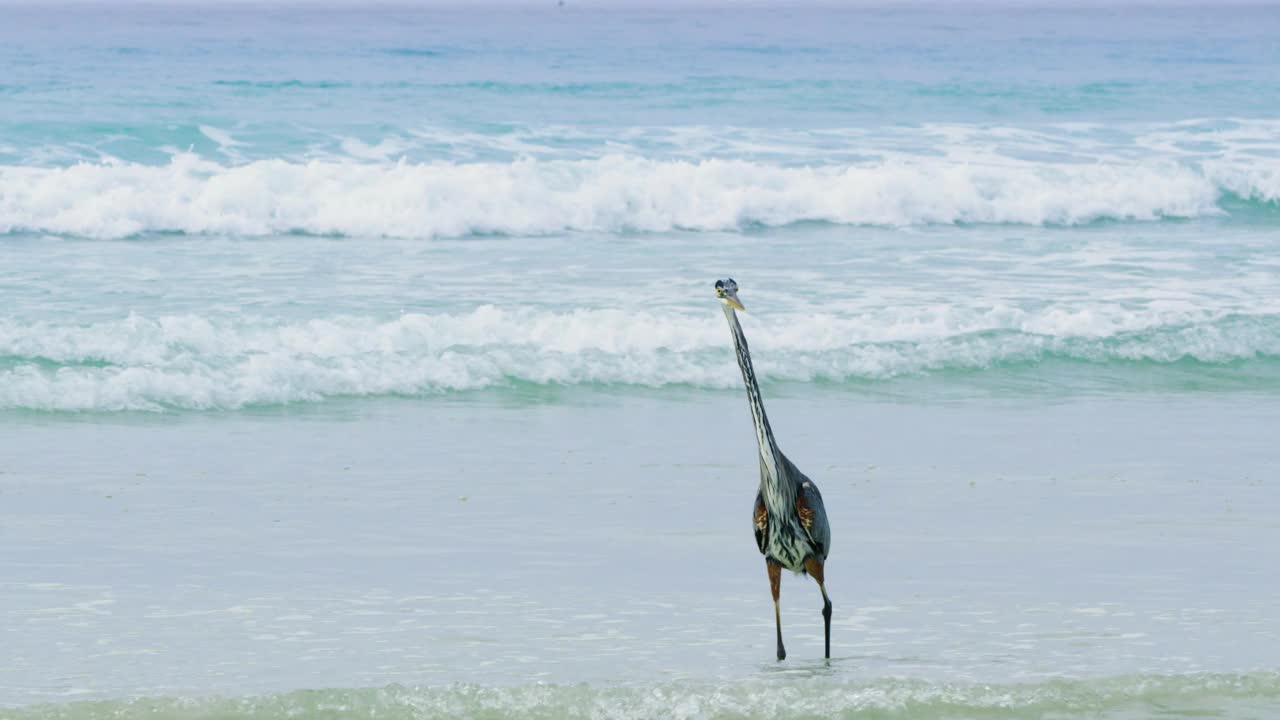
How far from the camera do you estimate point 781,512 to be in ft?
15.9

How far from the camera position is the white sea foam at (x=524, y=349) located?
956 cm

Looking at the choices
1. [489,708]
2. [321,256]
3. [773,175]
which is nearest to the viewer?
[489,708]

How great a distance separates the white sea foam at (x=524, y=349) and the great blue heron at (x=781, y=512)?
4996 mm

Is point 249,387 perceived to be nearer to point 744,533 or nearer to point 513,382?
point 513,382

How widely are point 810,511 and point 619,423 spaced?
13.7 feet

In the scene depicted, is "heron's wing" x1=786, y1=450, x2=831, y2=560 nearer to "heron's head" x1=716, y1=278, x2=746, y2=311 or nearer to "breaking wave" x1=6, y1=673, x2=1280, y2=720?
"breaking wave" x1=6, y1=673, x2=1280, y2=720

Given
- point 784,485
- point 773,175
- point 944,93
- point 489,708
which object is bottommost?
point 489,708

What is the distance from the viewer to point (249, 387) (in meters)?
9.53

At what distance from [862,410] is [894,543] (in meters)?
2.86

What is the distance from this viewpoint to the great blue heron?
15.6ft

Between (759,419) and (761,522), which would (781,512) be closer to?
(761,522)

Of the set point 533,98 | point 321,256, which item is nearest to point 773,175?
point 321,256

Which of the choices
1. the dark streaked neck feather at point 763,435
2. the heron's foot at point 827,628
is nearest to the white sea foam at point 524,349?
the heron's foot at point 827,628

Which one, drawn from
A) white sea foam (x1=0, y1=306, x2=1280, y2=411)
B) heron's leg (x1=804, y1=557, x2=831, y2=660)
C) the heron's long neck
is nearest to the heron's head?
the heron's long neck
